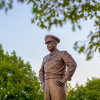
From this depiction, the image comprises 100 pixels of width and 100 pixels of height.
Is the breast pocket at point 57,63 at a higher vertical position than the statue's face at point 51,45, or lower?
lower

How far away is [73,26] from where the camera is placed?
17.0ft

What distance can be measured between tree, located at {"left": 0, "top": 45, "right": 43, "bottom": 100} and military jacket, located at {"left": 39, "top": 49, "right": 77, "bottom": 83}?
62.9ft

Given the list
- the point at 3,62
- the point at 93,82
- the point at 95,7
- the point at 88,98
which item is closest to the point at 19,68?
the point at 3,62

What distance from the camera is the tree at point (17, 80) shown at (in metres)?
26.7

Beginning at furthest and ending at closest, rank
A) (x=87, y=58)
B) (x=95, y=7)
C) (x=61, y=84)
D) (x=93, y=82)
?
(x=93, y=82), (x=61, y=84), (x=95, y=7), (x=87, y=58)

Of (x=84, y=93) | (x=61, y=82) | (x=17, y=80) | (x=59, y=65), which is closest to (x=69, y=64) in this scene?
(x=59, y=65)

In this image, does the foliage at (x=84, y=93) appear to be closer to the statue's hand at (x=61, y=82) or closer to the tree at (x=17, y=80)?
the tree at (x=17, y=80)

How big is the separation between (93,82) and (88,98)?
16.1ft

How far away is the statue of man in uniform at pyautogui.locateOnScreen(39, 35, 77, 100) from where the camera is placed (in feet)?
23.8

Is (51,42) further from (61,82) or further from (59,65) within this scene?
(61,82)

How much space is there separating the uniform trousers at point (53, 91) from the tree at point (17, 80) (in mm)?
19335

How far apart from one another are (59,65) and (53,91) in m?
0.89

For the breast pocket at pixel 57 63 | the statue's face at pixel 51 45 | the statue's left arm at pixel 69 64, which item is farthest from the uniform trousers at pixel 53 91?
the statue's face at pixel 51 45

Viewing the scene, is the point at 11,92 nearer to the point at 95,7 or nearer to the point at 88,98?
the point at 88,98
